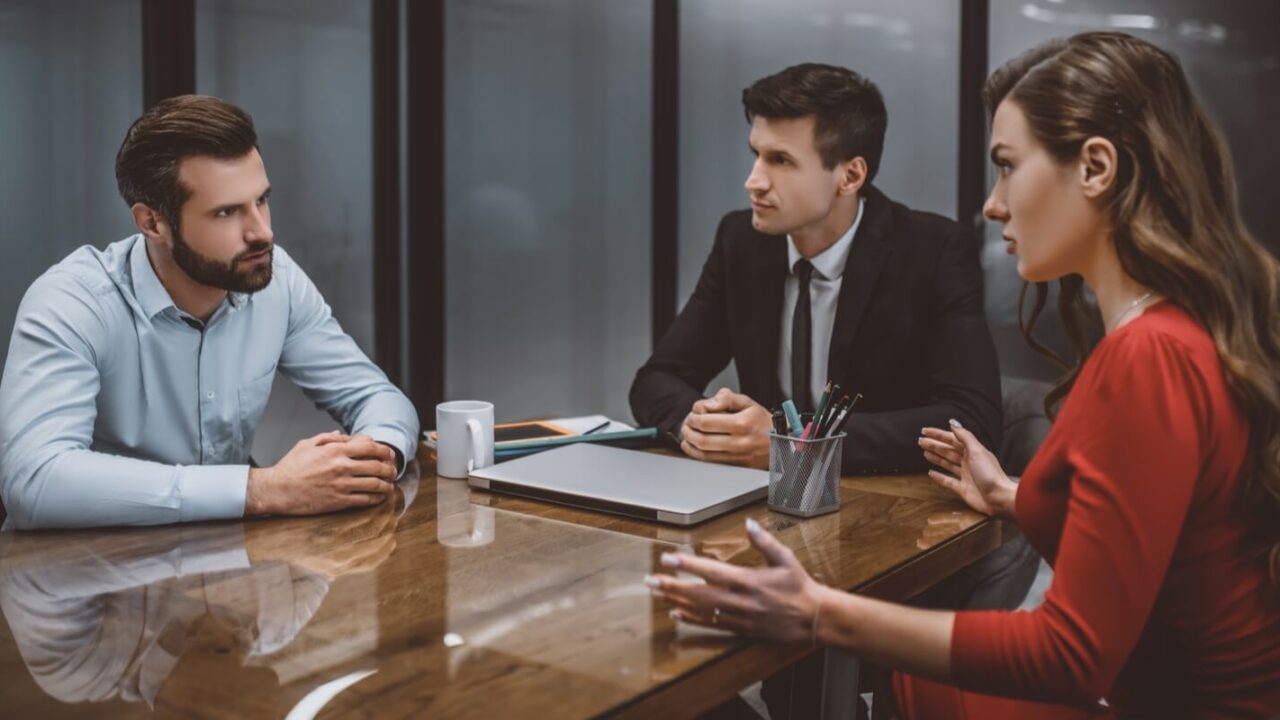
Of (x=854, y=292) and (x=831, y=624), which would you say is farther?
(x=854, y=292)

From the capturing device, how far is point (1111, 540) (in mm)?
1014

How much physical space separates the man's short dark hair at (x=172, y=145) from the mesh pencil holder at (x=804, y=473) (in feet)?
3.46

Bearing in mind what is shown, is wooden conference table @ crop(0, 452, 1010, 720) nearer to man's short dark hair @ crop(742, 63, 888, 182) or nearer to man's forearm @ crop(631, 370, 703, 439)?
man's forearm @ crop(631, 370, 703, 439)

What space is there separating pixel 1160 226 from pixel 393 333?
12.2ft

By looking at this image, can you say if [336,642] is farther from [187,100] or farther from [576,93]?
[576,93]

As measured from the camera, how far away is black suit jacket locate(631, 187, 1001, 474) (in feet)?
6.70

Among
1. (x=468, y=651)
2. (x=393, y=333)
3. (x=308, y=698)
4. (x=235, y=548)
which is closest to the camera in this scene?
(x=308, y=698)

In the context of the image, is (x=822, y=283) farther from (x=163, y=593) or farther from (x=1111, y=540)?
(x=163, y=593)

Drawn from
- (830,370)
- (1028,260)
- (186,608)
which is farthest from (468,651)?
(830,370)

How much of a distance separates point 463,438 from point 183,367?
0.55 meters

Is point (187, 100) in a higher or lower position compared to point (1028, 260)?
higher

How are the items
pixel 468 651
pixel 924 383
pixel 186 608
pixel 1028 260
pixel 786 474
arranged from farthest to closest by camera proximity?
pixel 924 383
pixel 786 474
pixel 1028 260
pixel 186 608
pixel 468 651

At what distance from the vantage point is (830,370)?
7.45 feet

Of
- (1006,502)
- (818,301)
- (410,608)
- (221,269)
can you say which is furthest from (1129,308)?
(221,269)
